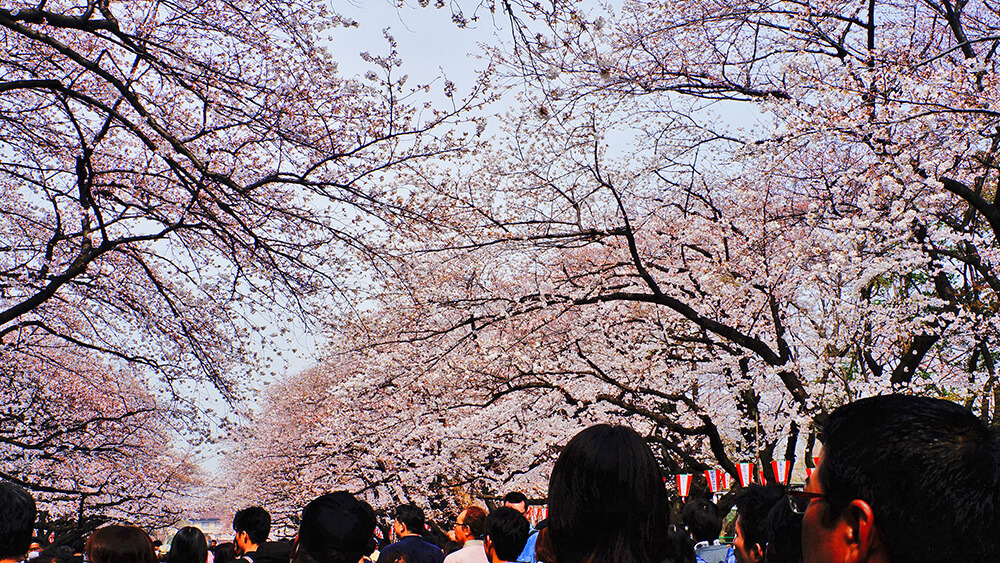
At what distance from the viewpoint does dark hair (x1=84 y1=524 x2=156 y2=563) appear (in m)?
3.73

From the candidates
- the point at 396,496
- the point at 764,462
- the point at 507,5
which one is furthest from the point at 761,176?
the point at 396,496

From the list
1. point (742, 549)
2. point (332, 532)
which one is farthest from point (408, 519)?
point (332, 532)

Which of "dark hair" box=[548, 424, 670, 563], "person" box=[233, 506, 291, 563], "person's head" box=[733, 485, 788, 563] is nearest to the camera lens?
"dark hair" box=[548, 424, 670, 563]

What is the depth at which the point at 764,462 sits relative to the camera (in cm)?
1230

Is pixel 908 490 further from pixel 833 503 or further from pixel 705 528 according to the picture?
pixel 705 528

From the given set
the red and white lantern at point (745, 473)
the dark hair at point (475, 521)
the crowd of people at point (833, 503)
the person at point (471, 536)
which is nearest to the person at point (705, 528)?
the person at point (471, 536)

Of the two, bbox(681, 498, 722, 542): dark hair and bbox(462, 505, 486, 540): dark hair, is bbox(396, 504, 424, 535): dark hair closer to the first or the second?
bbox(462, 505, 486, 540): dark hair

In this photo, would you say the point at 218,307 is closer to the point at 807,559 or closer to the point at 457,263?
the point at 457,263

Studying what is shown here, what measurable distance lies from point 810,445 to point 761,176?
538cm

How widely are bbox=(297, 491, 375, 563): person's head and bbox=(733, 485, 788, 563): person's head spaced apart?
1.85m

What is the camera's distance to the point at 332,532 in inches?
114

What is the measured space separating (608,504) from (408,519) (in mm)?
4758

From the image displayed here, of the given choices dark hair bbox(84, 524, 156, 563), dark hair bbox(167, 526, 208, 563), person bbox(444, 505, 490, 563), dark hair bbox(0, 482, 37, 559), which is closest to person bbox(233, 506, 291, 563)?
dark hair bbox(167, 526, 208, 563)

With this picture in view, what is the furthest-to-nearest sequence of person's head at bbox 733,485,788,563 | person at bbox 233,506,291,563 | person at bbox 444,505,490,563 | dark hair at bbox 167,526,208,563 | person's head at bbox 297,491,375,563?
person at bbox 444,505,490,563 < person at bbox 233,506,291,563 < dark hair at bbox 167,526,208,563 < person's head at bbox 733,485,788,563 < person's head at bbox 297,491,375,563
